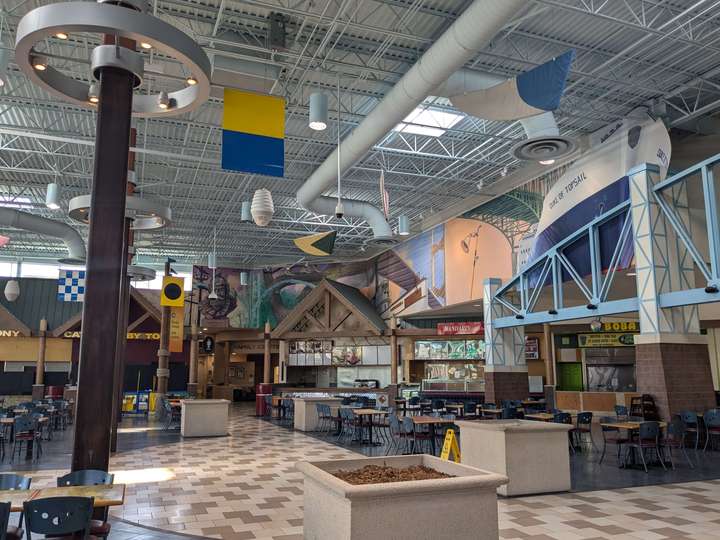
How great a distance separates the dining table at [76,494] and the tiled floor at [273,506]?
1393 millimetres

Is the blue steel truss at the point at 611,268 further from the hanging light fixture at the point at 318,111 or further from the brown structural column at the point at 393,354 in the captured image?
the brown structural column at the point at 393,354

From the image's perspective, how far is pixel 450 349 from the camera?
842 inches

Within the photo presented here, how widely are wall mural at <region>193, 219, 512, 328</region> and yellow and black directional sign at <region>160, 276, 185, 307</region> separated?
22.2 feet

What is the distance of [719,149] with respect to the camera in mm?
12930

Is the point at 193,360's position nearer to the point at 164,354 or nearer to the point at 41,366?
the point at 164,354

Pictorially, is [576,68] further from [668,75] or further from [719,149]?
[719,149]

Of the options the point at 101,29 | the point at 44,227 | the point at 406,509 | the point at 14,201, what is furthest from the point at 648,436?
the point at 14,201

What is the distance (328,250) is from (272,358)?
652 inches

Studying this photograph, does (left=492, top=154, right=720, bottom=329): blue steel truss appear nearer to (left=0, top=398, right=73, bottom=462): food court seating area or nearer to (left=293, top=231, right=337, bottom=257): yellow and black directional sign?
(left=293, top=231, right=337, bottom=257): yellow and black directional sign

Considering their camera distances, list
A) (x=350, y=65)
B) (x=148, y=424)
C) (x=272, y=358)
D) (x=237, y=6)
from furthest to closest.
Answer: (x=272, y=358), (x=148, y=424), (x=350, y=65), (x=237, y=6)

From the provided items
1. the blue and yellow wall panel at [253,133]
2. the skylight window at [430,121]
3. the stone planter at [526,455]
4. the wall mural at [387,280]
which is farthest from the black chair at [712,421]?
the blue and yellow wall panel at [253,133]

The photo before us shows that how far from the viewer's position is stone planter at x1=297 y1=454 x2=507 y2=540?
12.4ft

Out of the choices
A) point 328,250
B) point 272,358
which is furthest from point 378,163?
point 272,358

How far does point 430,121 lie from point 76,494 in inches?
432
